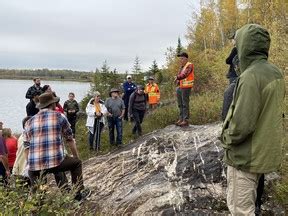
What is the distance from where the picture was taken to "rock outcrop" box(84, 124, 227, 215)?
20.0 ft

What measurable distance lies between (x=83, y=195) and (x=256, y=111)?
427 centimetres

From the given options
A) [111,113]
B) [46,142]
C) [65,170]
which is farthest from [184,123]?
[46,142]

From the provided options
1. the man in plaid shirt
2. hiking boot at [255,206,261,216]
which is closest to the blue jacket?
the man in plaid shirt

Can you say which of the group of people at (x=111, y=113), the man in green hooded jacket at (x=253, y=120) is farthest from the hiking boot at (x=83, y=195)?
the group of people at (x=111, y=113)

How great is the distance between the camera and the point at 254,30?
11.3ft

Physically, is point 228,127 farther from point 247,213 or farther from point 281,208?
point 281,208

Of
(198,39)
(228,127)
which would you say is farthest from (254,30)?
(198,39)

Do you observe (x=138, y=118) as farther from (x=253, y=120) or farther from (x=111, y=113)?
(x=253, y=120)

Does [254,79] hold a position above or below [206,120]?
above

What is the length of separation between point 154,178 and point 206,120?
5.04 m

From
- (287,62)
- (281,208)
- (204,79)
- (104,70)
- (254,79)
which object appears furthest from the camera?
(104,70)

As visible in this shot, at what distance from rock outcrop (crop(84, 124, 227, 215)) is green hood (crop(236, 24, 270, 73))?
2.95 metres

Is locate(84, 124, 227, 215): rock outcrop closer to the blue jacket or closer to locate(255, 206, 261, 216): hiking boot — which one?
locate(255, 206, 261, 216): hiking boot

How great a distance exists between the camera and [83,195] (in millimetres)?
6844
